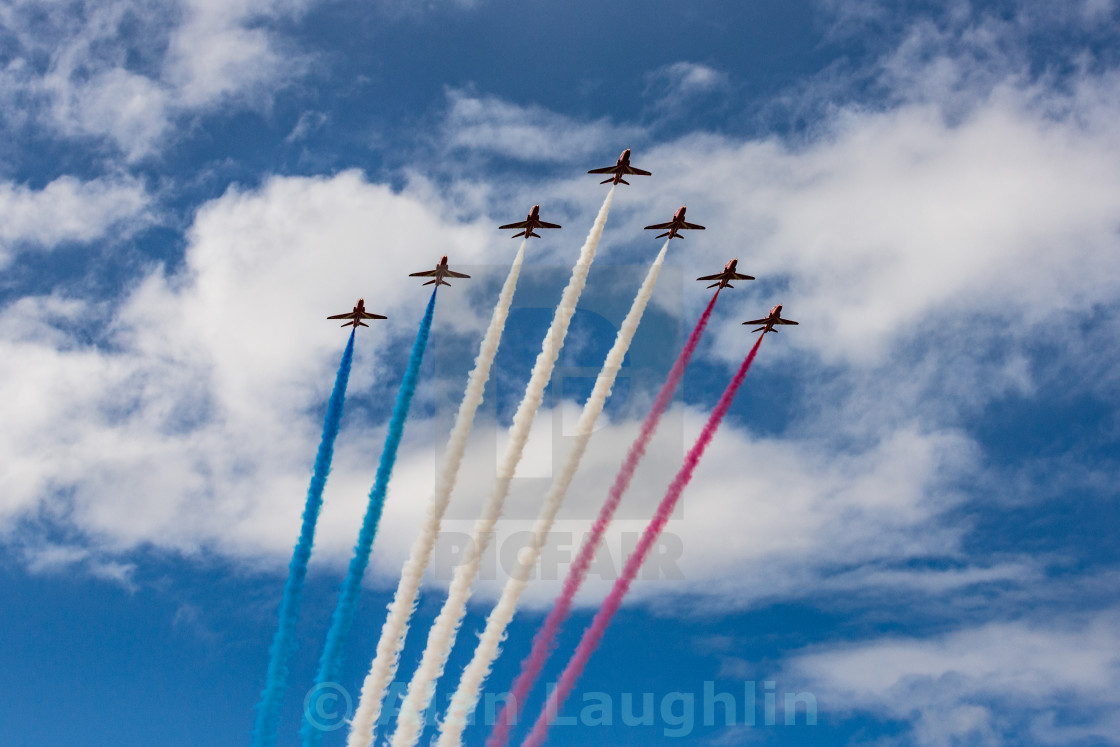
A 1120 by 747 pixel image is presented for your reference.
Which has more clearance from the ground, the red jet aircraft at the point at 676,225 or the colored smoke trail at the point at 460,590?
the red jet aircraft at the point at 676,225

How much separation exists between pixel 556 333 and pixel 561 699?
31.1 metres

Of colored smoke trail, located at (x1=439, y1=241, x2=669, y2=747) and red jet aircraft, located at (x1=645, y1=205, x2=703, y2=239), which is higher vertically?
red jet aircraft, located at (x1=645, y1=205, x2=703, y2=239)

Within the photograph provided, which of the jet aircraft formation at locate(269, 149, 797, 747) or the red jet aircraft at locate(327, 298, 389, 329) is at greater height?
the red jet aircraft at locate(327, 298, 389, 329)

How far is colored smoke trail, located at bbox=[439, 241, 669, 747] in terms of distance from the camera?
71000mm

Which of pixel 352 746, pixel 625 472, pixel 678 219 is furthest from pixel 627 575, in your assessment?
pixel 678 219

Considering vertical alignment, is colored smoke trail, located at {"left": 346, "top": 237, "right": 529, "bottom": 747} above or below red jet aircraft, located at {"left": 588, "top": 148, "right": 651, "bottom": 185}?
below

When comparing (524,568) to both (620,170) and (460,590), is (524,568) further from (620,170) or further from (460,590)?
(620,170)

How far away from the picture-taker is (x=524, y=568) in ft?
237

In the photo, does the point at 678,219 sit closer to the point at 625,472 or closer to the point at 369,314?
the point at 625,472

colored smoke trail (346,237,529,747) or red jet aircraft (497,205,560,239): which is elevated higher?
red jet aircraft (497,205,560,239)

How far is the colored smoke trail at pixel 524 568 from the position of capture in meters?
71.0

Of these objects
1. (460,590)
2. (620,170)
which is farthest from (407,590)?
(620,170)

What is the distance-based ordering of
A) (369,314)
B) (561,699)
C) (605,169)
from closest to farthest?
1. (561,699)
2. (605,169)
3. (369,314)

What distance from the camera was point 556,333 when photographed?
74688 mm
